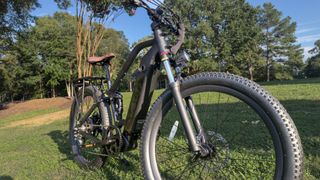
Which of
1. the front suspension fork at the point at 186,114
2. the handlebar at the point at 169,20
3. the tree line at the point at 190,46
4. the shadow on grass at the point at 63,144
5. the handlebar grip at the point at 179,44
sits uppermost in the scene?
the tree line at the point at 190,46

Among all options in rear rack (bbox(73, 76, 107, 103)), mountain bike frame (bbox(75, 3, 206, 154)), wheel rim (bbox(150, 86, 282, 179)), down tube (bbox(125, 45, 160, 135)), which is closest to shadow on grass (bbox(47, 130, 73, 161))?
rear rack (bbox(73, 76, 107, 103))

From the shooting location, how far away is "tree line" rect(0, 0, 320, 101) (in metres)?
27.3

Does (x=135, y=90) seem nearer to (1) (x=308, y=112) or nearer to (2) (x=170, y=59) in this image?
(2) (x=170, y=59)

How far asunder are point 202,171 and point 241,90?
2.55 ft

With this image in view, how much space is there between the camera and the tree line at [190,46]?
89.4 ft

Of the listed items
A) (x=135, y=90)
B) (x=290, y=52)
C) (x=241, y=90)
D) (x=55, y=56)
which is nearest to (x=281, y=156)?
(x=241, y=90)

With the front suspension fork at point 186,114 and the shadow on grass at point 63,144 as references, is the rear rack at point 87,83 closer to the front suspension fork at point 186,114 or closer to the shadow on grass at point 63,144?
the shadow on grass at point 63,144

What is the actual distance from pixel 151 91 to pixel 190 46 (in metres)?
38.7

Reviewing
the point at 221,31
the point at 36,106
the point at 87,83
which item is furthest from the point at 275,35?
the point at 87,83

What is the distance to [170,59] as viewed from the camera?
2432 millimetres

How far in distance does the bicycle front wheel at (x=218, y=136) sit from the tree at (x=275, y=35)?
5514 centimetres

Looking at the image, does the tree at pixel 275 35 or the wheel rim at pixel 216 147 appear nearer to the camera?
the wheel rim at pixel 216 147

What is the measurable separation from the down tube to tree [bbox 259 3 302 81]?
55149 mm

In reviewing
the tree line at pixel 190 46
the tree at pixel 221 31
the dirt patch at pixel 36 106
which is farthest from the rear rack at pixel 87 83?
the tree at pixel 221 31
